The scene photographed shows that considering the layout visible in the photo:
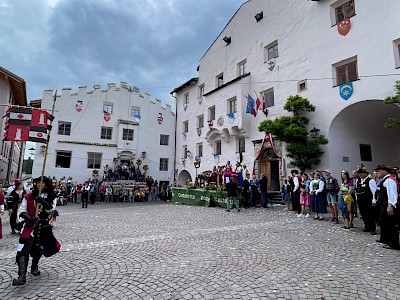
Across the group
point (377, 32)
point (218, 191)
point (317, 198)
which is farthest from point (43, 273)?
point (377, 32)

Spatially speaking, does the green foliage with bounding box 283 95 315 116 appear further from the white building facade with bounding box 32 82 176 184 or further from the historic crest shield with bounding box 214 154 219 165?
the white building facade with bounding box 32 82 176 184

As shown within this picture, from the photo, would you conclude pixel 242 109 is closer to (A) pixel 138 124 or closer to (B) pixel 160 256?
(A) pixel 138 124

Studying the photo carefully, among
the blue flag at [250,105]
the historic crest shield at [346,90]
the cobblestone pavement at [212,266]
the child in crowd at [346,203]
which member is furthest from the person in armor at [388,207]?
the blue flag at [250,105]

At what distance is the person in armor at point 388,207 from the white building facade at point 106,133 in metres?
24.5

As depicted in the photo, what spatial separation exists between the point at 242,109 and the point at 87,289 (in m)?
18.0

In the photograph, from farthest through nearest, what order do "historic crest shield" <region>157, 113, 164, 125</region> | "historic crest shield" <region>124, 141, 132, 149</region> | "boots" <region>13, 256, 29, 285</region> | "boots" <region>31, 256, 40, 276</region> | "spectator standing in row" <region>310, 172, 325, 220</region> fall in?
"historic crest shield" <region>157, 113, 164, 125</region>, "historic crest shield" <region>124, 141, 132, 149</region>, "spectator standing in row" <region>310, 172, 325, 220</region>, "boots" <region>31, 256, 40, 276</region>, "boots" <region>13, 256, 29, 285</region>

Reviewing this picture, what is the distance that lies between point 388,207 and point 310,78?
12156 millimetres

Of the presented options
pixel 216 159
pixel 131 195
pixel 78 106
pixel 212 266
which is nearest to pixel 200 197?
pixel 216 159

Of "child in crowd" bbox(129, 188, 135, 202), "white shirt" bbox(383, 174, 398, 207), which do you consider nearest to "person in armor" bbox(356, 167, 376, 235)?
"white shirt" bbox(383, 174, 398, 207)

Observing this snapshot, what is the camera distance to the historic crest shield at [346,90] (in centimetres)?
1380

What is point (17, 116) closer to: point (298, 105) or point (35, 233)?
point (35, 233)

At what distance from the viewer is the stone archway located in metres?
14.4

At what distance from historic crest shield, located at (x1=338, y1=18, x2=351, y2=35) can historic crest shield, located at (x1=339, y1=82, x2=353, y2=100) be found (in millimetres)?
3208

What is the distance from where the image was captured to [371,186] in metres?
7.39
